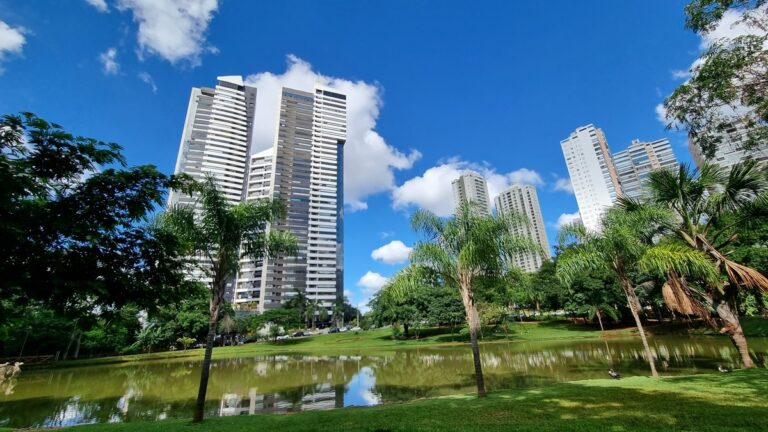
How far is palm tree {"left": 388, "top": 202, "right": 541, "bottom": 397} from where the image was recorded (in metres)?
10.1

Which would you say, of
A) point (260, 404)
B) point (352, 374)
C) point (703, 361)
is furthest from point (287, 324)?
point (703, 361)

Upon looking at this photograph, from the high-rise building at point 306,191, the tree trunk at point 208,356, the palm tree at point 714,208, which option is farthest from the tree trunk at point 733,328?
the high-rise building at point 306,191

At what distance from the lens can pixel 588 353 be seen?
20500 mm

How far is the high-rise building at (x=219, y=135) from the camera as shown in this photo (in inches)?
3711

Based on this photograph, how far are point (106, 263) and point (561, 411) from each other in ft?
29.3

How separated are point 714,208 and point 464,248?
783 cm

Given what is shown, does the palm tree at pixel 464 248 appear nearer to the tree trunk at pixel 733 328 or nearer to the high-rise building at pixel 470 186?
the tree trunk at pixel 733 328

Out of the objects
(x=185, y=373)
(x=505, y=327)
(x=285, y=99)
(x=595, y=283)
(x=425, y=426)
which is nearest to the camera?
(x=425, y=426)

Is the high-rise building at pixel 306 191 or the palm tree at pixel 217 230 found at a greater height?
the high-rise building at pixel 306 191

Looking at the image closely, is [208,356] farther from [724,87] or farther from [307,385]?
[724,87]

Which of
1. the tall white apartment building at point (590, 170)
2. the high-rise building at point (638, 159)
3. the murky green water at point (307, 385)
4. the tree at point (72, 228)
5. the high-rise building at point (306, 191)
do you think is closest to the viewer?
the tree at point (72, 228)

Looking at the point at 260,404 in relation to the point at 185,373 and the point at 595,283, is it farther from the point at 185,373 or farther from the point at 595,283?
the point at 595,283

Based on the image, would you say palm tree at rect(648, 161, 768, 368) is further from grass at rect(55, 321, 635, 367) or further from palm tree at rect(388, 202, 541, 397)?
grass at rect(55, 321, 635, 367)

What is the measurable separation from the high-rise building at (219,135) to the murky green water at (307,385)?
78294mm
